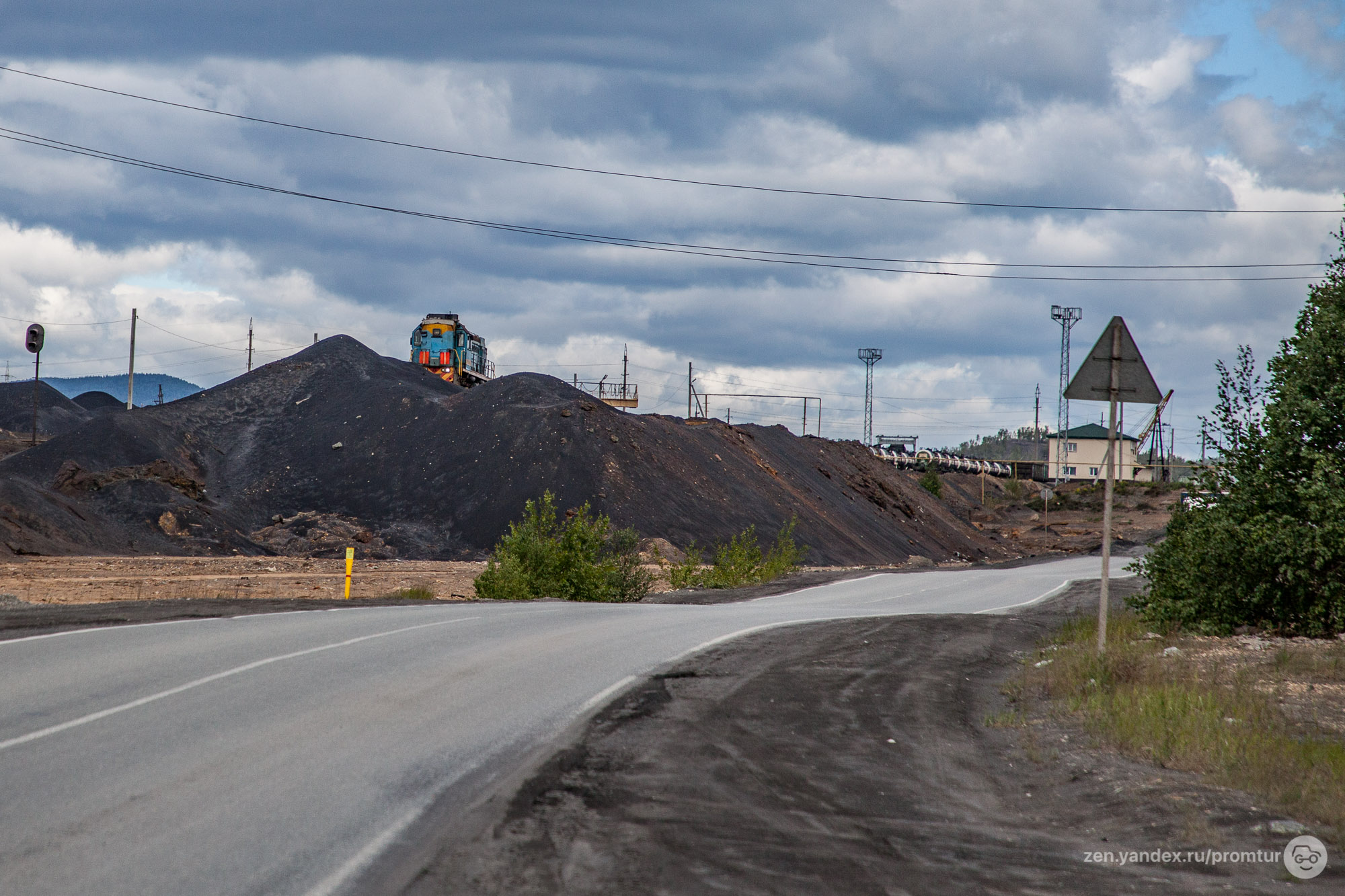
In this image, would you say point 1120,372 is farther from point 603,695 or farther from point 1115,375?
point 603,695

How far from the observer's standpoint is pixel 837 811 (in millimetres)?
6281

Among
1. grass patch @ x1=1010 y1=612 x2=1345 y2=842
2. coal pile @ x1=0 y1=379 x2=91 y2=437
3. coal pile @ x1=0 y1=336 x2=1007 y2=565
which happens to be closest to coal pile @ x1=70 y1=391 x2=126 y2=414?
coal pile @ x1=0 y1=379 x2=91 y2=437

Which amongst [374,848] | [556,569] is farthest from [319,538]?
[374,848]

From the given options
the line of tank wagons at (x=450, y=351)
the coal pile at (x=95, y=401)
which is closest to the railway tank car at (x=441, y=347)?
the line of tank wagons at (x=450, y=351)

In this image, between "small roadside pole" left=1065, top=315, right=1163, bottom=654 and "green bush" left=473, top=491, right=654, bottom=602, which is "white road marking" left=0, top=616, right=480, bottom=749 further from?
"green bush" left=473, top=491, right=654, bottom=602

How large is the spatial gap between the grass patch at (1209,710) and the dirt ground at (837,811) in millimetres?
272

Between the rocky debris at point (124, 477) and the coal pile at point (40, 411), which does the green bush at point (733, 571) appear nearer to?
the rocky debris at point (124, 477)

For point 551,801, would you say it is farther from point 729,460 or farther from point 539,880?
point 729,460

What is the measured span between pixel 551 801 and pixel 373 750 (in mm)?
1709

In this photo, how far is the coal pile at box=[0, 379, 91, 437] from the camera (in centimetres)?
8500

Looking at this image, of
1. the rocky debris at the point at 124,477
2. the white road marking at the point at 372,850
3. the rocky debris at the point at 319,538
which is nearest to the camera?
the white road marking at the point at 372,850

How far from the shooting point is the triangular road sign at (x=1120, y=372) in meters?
11.2

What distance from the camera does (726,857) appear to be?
5.25 meters

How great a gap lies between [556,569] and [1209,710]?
18.4 metres
